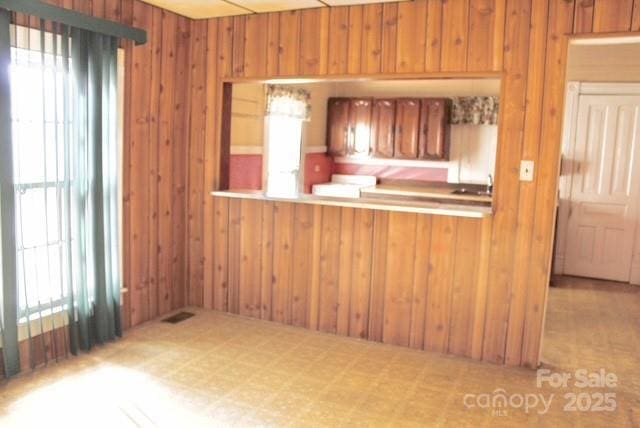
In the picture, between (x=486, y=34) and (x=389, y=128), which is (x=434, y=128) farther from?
(x=486, y=34)

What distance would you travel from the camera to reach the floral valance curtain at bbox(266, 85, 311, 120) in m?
5.80

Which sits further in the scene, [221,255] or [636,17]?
[221,255]

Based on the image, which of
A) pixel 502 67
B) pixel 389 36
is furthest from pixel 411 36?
pixel 502 67

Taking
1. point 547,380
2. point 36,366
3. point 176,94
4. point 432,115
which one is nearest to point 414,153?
point 432,115

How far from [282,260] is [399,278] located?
93 cm

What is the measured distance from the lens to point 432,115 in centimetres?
666

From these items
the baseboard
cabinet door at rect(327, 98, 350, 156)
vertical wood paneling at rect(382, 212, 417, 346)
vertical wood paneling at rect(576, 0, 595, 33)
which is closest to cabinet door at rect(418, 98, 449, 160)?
cabinet door at rect(327, 98, 350, 156)

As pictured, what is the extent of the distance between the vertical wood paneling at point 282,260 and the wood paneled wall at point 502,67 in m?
0.30

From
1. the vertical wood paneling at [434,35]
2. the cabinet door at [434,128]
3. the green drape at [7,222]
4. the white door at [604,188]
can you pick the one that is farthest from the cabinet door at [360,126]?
the green drape at [7,222]

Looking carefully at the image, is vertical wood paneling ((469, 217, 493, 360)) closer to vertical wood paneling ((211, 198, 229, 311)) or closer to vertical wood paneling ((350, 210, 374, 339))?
vertical wood paneling ((350, 210, 374, 339))

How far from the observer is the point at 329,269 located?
4.22 meters

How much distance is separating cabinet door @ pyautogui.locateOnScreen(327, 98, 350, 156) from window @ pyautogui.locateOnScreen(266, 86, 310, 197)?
69cm

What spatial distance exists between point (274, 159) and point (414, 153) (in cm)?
176

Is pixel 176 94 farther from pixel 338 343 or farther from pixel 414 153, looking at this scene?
pixel 414 153
